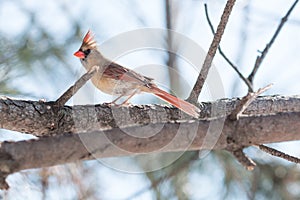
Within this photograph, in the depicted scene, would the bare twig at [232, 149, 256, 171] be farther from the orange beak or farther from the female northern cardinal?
the orange beak

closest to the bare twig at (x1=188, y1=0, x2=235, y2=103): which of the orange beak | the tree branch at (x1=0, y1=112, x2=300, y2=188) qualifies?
the tree branch at (x1=0, y1=112, x2=300, y2=188)

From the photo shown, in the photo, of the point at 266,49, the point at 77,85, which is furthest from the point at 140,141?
the point at 266,49

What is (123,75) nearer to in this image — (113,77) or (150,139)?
(113,77)

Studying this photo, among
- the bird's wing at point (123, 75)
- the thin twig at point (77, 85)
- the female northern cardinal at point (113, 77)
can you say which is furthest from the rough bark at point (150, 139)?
the bird's wing at point (123, 75)

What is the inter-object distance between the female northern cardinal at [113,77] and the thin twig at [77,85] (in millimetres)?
483

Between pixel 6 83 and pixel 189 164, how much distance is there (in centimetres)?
99

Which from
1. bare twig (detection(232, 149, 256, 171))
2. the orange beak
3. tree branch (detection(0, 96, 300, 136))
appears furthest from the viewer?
the orange beak

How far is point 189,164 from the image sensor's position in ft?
8.70

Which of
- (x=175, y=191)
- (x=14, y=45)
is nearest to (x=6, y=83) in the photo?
(x=14, y=45)

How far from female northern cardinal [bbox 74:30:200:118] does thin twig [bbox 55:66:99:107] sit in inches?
19.0

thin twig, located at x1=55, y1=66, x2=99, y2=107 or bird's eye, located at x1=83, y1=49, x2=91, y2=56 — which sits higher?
bird's eye, located at x1=83, y1=49, x2=91, y2=56

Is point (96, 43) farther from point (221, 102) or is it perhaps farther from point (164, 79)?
point (221, 102)

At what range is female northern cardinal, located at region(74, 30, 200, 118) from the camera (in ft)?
7.13

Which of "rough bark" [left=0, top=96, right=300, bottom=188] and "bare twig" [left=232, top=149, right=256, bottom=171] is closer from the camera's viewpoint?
"rough bark" [left=0, top=96, right=300, bottom=188]
